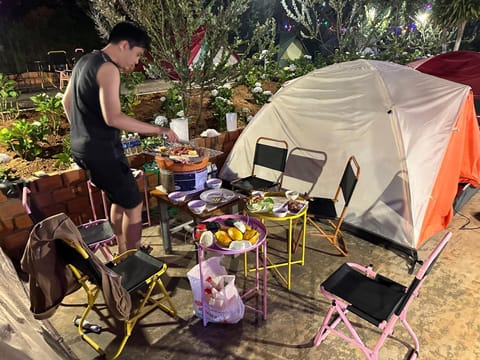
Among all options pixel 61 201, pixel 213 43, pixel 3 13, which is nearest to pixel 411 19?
pixel 213 43

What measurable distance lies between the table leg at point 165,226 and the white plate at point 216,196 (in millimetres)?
456

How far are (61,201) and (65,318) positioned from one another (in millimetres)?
1357

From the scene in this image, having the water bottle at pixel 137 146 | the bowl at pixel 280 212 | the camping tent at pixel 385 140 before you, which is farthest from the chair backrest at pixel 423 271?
the water bottle at pixel 137 146

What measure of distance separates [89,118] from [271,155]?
7.00 feet

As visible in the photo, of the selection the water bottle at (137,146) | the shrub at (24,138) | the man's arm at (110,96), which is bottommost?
the water bottle at (137,146)

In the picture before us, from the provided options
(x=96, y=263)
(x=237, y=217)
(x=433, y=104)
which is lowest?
(x=237, y=217)

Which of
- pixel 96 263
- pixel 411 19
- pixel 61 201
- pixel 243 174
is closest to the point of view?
pixel 96 263

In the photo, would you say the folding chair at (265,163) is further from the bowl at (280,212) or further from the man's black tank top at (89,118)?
the man's black tank top at (89,118)

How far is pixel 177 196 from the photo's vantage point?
319 centimetres

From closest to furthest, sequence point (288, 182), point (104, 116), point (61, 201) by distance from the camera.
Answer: point (104, 116)
point (61, 201)
point (288, 182)

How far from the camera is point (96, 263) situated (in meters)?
1.88

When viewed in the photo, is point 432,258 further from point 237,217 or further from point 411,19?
point 411,19

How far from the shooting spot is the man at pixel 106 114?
2494 mm

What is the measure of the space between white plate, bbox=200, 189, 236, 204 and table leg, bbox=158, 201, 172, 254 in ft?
1.49
